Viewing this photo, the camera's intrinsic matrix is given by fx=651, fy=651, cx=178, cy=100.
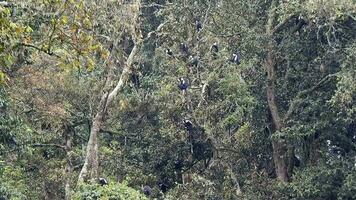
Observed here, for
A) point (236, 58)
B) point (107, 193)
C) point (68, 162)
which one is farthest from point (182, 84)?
point (68, 162)

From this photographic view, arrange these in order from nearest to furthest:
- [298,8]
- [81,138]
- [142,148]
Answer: [298,8] < [142,148] < [81,138]

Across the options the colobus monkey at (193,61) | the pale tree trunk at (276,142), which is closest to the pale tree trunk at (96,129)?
the colobus monkey at (193,61)

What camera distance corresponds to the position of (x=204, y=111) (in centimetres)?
1180

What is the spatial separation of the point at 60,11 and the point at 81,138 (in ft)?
33.9

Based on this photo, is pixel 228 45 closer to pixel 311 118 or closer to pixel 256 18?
pixel 256 18

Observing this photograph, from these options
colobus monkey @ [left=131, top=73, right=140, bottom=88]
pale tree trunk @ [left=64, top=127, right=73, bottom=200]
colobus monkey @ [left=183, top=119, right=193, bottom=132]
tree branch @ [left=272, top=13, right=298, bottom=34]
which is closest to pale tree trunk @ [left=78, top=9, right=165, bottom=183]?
pale tree trunk @ [left=64, top=127, right=73, bottom=200]

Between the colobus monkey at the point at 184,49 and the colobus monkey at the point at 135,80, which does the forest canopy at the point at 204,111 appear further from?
the colobus monkey at the point at 135,80

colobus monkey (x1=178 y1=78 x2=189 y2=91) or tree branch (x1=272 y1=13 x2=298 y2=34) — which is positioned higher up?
tree branch (x1=272 y1=13 x2=298 y2=34)

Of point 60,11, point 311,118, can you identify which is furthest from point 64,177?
point 60,11

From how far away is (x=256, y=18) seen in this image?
38.2 feet

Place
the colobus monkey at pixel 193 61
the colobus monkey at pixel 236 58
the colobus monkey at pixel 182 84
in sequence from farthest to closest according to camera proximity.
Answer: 1. the colobus monkey at pixel 193 61
2. the colobus monkey at pixel 182 84
3. the colobus monkey at pixel 236 58

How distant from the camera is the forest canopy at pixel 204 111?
10445 millimetres

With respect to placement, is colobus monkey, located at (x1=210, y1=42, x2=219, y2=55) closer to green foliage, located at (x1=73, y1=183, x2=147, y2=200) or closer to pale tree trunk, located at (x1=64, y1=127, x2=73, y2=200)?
green foliage, located at (x1=73, y1=183, x2=147, y2=200)

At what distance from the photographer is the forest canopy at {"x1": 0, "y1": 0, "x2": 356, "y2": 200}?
34.3 ft
